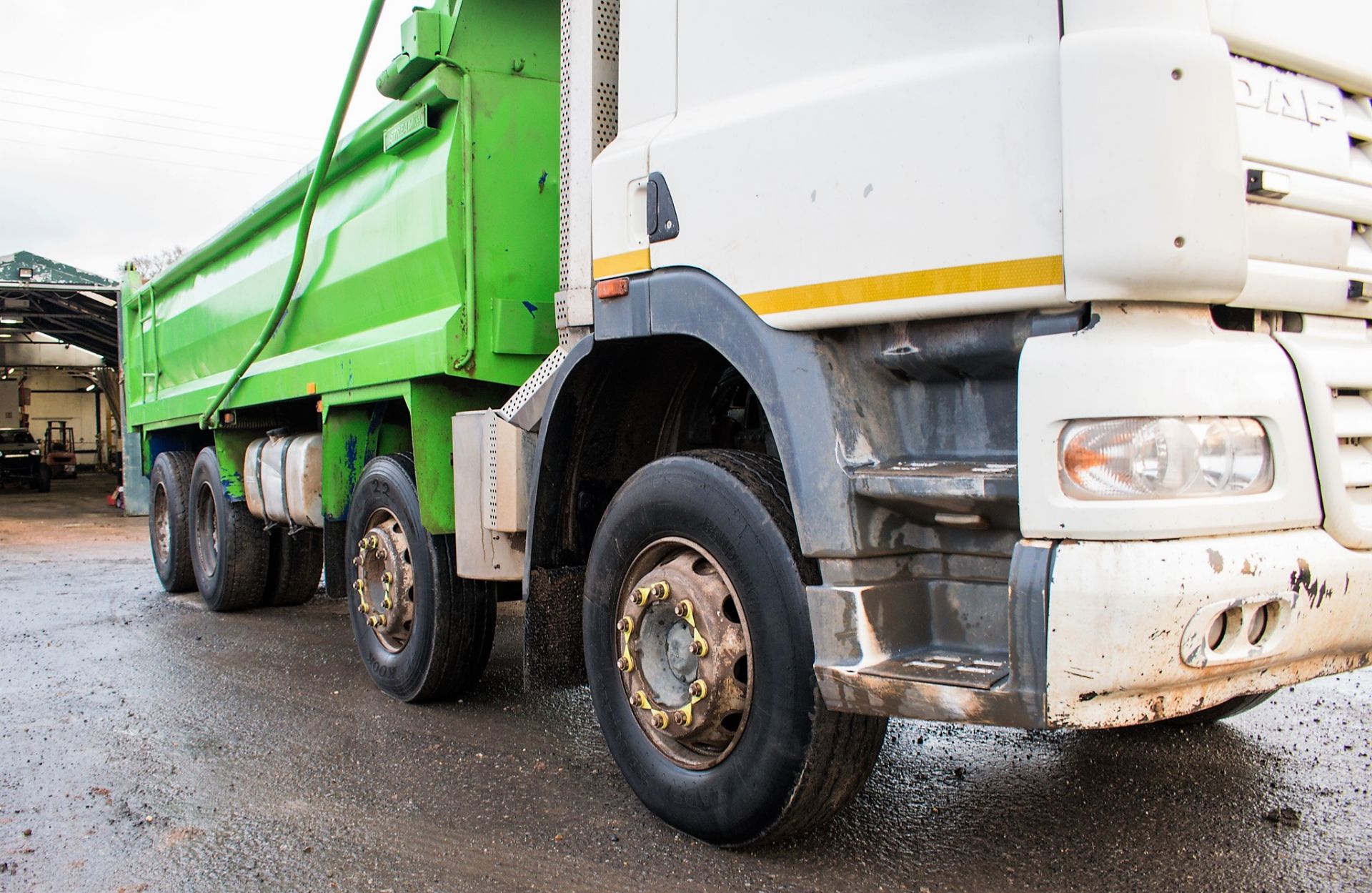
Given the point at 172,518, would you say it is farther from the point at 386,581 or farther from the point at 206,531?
the point at 386,581

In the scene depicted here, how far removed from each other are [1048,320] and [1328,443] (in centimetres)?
59

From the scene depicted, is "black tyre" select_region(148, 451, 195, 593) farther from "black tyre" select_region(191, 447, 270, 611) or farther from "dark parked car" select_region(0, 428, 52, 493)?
"dark parked car" select_region(0, 428, 52, 493)

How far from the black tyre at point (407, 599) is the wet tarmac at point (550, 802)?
0.52 feet

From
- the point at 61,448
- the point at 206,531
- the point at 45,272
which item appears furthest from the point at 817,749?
the point at 61,448

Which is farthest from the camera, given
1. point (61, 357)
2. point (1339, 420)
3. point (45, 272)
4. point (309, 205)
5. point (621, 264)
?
point (61, 357)

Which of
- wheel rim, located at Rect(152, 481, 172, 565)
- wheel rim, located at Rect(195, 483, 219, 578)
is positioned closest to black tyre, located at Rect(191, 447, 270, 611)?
wheel rim, located at Rect(195, 483, 219, 578)

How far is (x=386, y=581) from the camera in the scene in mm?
4754

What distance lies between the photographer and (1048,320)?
2209mm

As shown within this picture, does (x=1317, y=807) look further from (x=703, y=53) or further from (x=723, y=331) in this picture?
(x=703, y=53)

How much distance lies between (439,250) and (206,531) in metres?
4.54

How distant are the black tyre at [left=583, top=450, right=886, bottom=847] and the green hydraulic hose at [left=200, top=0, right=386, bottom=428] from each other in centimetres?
238

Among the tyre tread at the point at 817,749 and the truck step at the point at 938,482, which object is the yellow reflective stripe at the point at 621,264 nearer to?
the tyre tread at the point at 817,749

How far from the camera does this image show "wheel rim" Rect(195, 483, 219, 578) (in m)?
7.77

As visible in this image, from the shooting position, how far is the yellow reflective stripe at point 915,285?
7.14 feet
